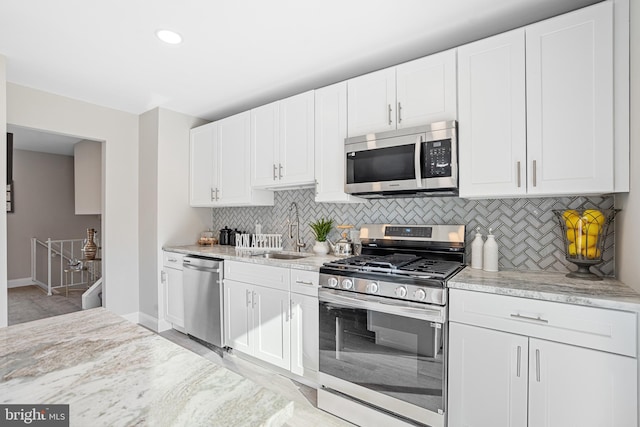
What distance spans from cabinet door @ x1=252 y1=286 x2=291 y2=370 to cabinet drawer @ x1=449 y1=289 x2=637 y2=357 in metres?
1.28

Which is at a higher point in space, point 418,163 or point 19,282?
point 418,163

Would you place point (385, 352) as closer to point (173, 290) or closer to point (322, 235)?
point (322, 235)

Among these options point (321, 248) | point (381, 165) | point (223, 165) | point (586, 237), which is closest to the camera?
point (586, 237)

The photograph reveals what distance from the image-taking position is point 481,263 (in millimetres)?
2156

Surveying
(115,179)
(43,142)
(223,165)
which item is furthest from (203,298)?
(43,142)

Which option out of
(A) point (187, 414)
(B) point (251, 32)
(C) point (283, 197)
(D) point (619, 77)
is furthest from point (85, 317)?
(D) point (619, 77)

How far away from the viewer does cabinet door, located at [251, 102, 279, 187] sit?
313 centimetres

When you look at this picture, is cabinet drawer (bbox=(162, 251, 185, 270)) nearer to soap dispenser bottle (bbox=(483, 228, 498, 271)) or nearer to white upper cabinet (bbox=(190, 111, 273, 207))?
white upper cabinet (bbox=(190, 111, 273, 207))

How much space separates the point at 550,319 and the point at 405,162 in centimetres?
124

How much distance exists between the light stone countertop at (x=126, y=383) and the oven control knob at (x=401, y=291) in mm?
1276

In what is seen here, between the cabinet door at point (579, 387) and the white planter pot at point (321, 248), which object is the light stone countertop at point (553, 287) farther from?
the white planter pot at point (321, 248)

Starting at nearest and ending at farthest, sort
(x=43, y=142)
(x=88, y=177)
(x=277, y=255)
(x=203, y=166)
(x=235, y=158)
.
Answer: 1. (x=277, y=255)
2. (x=235, y=158)
3. (x=203, y=166)
4. (x=88, y=177)
5. (x=43, y=142)

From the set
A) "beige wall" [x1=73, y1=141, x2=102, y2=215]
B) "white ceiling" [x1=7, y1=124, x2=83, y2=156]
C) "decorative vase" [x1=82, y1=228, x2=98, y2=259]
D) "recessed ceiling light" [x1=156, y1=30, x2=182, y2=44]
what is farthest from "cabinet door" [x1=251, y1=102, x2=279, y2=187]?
"decorative vase" [x1=82, y1=228, x2=98, y2=259]

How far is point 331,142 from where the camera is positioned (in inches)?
106
